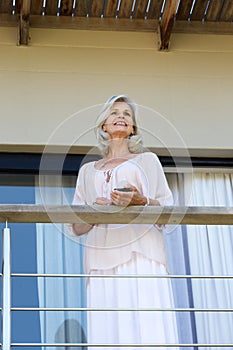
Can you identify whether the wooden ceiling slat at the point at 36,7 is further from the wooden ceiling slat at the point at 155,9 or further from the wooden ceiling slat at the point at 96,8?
the wooden ceiling slat at the point at 155,9

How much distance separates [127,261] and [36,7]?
6.94 feet

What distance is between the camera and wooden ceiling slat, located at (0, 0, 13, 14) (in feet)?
17.3

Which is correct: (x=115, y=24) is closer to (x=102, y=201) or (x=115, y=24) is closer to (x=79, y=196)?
(x=79, y=196)

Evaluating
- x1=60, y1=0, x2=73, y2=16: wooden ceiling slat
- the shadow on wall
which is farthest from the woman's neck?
x1=60, y1=0, x2=73, y2=16: wooden ceiling slat

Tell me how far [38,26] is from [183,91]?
2.97ft

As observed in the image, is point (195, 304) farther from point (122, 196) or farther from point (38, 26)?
point (38, 26)

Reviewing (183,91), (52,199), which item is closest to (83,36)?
(183,91)

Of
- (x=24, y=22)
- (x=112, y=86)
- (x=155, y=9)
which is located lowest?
(x=112, y=86)

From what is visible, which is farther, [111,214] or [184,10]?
[184,10]

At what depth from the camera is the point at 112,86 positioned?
5.38 meters

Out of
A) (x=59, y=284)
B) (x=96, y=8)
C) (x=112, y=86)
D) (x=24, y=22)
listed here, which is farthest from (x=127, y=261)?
(x=96, y=8)

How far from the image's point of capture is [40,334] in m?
4.62

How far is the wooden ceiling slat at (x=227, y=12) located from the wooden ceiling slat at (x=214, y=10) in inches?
0.9

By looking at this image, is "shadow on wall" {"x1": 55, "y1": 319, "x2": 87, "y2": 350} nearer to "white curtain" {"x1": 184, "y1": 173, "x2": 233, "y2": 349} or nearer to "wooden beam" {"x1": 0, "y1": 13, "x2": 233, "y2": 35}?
"white curtain" {"x1": 184, "y1": 173, "x2": 233, "y2": 349}
